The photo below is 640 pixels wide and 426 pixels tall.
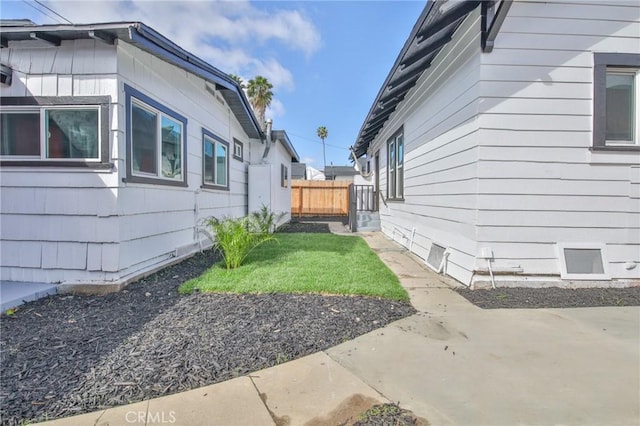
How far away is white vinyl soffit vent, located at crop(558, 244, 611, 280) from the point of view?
161 inches

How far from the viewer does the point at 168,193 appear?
5.13 m

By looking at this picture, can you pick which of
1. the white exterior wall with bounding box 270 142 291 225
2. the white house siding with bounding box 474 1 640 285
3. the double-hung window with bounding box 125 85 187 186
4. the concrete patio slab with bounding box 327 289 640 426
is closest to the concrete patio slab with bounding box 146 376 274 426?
the concrete patio slab with bounding box 327 289 640 426

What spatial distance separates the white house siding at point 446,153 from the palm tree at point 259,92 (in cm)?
1517

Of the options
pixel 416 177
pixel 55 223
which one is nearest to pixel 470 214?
pixel 416 177

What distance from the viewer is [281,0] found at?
23.4ft

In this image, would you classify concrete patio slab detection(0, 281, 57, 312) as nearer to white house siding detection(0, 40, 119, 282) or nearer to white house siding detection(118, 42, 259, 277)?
white house siding detection(0, 40, 119, 282)

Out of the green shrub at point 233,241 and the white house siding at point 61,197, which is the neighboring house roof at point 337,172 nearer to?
the green shrub at point 233,241

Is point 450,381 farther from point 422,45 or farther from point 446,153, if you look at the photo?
point 422,45

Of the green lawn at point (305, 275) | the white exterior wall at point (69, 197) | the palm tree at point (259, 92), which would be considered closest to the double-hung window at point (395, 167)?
the green lawn at point (305, 275)

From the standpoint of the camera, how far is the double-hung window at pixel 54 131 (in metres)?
3.86

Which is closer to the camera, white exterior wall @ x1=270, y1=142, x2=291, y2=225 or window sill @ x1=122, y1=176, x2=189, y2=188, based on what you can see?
window sill @ x1=122, y1=176, x2=189, y2=188

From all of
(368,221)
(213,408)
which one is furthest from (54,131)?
(368,221)

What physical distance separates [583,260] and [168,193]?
5.78 metres

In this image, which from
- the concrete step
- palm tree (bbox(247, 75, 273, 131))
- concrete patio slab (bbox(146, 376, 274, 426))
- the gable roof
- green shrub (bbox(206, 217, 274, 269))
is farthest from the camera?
palm tree (bbox(247, 75, 273, 131))
